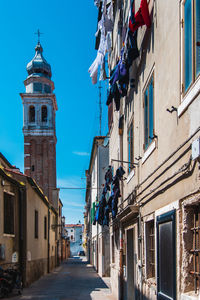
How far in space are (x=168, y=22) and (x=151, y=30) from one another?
1.30m

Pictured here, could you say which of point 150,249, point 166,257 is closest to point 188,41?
point 166,257

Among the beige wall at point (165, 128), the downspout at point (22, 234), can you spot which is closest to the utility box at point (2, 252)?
the downspout at point (22, 234)

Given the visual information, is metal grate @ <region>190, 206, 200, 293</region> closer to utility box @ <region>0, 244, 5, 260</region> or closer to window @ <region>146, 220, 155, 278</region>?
window @ <region>146, 220, 155, 278</region>

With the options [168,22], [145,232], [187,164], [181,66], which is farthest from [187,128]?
[145,232]

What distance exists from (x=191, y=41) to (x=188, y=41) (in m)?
0.14

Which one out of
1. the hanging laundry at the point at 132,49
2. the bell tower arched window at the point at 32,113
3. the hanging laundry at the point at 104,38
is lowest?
the hanging laundry at the point at 132,49

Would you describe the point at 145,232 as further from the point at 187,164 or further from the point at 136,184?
the point at 187,164

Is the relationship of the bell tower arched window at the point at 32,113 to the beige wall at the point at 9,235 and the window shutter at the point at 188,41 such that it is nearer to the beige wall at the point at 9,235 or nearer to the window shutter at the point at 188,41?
the beige wall at the point at 9,235

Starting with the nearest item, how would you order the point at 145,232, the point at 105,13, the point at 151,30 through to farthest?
the point at 151,30, the point at 145,232, the point at 105,13

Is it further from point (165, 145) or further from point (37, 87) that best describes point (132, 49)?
point (37, 87)

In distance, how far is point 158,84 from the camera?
6609 mm

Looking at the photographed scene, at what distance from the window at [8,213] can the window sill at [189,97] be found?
11.8 metres

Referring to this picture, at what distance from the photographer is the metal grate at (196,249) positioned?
470cm

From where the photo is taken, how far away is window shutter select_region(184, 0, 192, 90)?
15.9 ft
